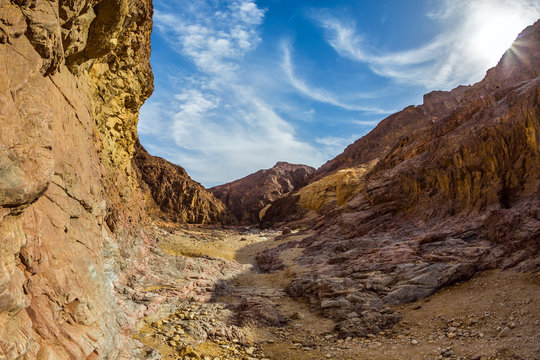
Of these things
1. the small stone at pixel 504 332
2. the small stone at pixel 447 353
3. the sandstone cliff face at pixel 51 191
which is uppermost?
the sandstone cliff face at pixel 51 191

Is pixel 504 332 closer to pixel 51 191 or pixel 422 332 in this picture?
pixel 422 332

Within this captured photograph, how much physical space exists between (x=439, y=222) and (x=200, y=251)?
17.6 meters

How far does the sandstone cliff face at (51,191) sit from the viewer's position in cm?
359

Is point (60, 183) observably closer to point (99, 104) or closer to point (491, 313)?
point (99, 104)

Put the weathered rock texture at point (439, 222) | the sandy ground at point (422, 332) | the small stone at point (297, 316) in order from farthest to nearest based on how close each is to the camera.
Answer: the weathered rock texture at point (439, 222) → the small stone at point (297, 316) → the sandy ground at point (422, 332)

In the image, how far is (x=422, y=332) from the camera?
833 centimetres

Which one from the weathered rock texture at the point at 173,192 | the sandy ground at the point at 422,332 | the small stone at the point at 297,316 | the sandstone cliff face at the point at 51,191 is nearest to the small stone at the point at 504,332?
the sandy ground at the point at 422,332

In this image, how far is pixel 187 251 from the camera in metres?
21.8

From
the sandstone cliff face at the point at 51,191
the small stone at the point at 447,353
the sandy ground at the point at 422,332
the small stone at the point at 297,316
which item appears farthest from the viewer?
the small stone at the point at 297,316

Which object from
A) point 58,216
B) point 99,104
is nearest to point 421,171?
point 99,104

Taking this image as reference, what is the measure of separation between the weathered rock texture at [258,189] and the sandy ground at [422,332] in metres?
65.3

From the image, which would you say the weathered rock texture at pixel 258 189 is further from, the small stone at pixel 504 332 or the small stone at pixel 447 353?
the small stone at pixel 504 332

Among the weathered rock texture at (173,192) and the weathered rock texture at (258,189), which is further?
the weathered rock texture at (258,189)

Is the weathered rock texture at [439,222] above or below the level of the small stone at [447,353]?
above
